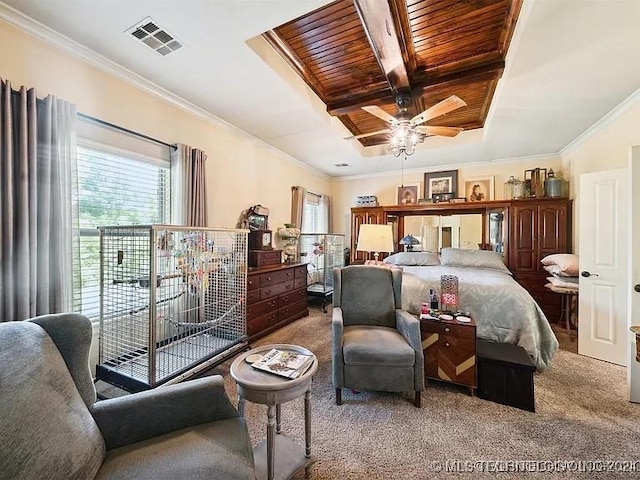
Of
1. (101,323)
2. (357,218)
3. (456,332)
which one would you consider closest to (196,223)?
(101,323)

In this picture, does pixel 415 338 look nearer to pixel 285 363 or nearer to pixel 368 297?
pixel 368 297

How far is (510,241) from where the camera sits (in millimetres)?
4465

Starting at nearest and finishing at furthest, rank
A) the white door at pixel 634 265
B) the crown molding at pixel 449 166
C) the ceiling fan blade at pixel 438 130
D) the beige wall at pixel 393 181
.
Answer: the white door at pixel 634 265
the ceiling fan blade at pixel 438 130
the crown molding at pixel 449 166
the beige wall at pixel 393 181

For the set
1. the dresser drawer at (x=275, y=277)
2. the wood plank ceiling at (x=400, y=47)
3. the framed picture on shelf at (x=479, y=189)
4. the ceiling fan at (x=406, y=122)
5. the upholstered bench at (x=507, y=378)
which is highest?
the wood plank ceiling at (x=400, y=47)

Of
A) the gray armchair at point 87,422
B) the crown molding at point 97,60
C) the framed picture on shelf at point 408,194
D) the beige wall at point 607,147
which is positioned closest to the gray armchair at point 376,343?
the gray armchair at point 87,422

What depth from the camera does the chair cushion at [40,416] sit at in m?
0.79

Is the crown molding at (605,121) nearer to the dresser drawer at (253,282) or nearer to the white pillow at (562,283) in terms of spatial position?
the white pillow at (562,283)

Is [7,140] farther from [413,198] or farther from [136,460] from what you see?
[413,198]

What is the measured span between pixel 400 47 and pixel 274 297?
3027 millimetres

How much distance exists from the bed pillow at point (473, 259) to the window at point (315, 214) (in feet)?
8.52

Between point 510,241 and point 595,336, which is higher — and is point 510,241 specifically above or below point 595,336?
above

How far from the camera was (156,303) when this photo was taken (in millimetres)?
2047

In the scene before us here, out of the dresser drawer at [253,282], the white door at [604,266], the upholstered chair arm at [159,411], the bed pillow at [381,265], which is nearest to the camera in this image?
the upholstered chair arm at [159,411]

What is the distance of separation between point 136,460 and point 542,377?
10.2 feet
